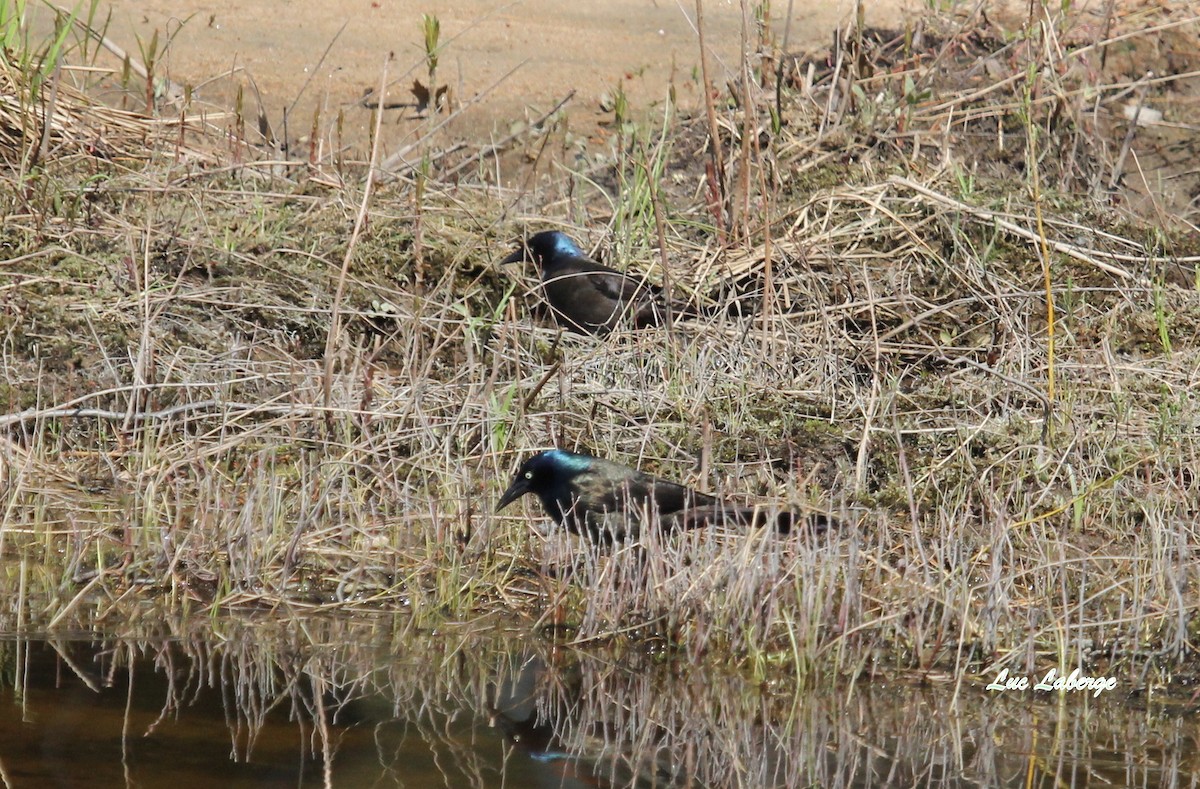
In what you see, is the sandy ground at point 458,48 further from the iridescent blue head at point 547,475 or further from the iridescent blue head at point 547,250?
the iridescent blue head at point 547,475

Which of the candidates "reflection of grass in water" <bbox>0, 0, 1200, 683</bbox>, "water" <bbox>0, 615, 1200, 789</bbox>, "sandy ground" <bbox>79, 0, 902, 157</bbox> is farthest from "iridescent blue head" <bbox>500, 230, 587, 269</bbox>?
"water" <bbox>0, 615, 1200, 789</bbox>

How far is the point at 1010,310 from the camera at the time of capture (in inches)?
243

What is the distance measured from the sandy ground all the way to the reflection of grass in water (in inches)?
33.6

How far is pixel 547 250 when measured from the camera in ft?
21.8

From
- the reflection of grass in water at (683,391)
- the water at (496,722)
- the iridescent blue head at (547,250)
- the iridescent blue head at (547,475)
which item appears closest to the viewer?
the water at (496,722)

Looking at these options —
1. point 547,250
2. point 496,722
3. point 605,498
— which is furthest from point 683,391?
point 496,722

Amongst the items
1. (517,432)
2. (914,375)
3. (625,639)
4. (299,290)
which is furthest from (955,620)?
(299,290)

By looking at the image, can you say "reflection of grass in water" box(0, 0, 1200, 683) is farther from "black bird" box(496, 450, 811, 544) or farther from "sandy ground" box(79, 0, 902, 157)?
"sandy ground" box(79, 0, 902, 157)

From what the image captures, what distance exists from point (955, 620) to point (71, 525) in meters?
2.65

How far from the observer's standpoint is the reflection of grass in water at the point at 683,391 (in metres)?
4.16

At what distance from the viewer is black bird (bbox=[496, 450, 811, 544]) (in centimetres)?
454

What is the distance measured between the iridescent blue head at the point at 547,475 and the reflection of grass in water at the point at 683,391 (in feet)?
0.34

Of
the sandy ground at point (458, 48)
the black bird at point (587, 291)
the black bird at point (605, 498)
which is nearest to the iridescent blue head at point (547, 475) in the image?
the black bird at point (605, 498)

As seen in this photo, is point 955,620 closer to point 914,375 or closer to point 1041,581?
point 1041,581
